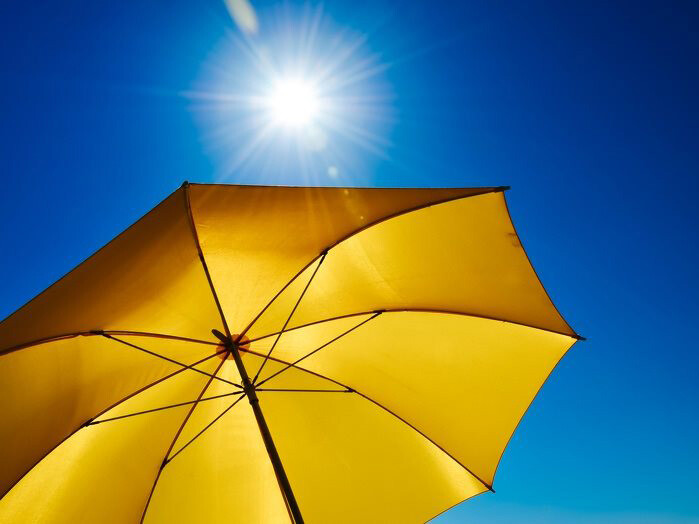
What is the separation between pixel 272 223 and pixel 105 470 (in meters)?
2.13

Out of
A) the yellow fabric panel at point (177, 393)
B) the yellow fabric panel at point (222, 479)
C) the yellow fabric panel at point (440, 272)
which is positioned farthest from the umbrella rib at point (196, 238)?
the yellow fabric panel at point (222, 479)

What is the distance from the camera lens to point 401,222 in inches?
121

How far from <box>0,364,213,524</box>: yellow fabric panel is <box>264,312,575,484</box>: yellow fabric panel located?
1.34 m

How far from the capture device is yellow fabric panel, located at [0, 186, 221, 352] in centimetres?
238

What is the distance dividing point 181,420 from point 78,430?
773 millimetres

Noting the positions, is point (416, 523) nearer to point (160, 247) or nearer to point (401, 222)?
point (401, 222)

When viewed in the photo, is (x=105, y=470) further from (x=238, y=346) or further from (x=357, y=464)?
(x=357, y=464)

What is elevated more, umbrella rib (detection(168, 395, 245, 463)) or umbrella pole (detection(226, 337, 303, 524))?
umbrella rib (detection(168, 395, 245, 463))

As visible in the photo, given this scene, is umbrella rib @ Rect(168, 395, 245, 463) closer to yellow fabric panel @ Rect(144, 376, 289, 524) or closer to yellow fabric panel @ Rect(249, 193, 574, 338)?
yellow fabric panel @ Rect(144, 376, 289, 524)

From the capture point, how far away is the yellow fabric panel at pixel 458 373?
11.1 ft

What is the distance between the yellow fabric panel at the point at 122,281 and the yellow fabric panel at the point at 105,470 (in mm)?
966

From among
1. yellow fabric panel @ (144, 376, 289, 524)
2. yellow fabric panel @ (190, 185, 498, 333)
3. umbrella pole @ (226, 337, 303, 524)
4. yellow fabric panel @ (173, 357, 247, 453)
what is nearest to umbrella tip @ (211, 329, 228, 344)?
umbrella pole @ (226, 337, 303, 524)

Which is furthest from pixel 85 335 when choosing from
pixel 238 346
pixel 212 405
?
pixel 212 405

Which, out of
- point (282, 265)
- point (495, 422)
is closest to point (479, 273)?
point (495, 422)
